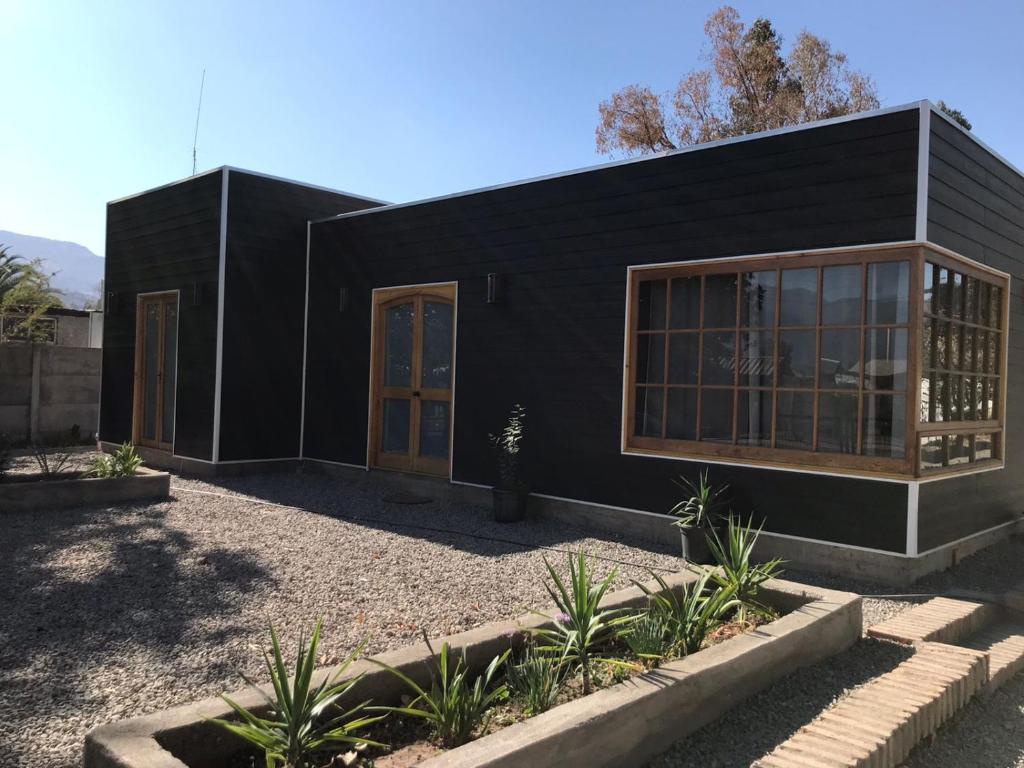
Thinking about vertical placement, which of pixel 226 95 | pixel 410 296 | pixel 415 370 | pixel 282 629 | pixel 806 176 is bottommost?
pixel 282 629

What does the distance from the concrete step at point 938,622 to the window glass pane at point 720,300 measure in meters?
2.35

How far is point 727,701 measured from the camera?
2689 millimetres

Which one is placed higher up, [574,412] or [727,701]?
[574,412]

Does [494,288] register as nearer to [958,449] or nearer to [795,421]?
[795,421]

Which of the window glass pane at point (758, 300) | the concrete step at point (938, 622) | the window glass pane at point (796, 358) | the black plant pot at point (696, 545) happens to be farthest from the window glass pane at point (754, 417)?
the concrete step at point (938, 622)

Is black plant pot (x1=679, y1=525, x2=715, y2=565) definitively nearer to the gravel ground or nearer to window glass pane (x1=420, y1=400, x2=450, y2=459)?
the gravel ground

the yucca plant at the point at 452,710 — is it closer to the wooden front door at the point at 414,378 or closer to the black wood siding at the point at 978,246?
the black wood siding at the point at 978,246

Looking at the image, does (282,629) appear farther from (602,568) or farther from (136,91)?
(136,91)

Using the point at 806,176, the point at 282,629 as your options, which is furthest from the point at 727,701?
the point at 806,176

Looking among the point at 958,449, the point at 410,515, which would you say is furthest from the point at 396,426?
the point at 958,449

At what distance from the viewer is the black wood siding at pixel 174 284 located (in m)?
8.60

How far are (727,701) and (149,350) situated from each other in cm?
915

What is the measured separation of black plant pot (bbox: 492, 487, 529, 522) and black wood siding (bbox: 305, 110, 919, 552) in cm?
31

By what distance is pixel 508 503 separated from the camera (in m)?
6.44
